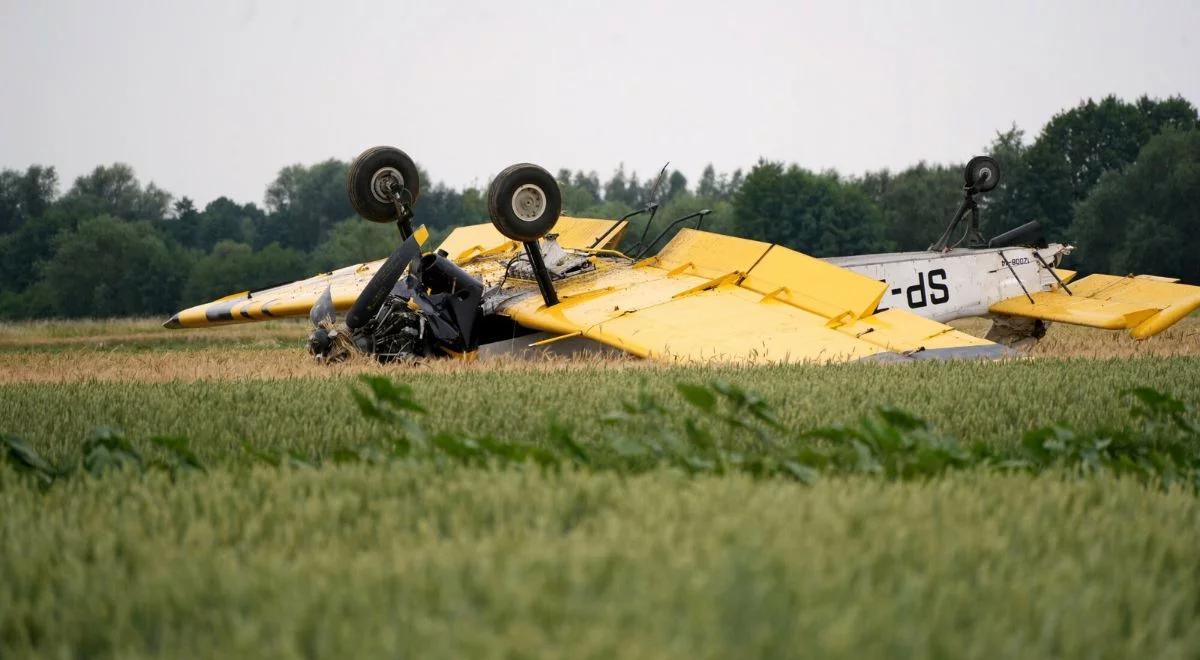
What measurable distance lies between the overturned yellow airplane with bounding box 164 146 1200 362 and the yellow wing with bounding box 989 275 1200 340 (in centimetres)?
3

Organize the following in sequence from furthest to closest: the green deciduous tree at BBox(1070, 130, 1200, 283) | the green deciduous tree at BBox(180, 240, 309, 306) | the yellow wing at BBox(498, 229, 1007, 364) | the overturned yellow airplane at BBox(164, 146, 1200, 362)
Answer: the green deciduous tree at BBox(180, 240, 309, 306)
the green deciduous tree at BBox(1070, 130, 1200, 283)
the overturned yellow airplane at BBox(164, 146, 1200, 362)
the yellow wing at BBox(498, 229, 1007, 364)

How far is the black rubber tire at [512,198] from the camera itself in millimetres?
16172

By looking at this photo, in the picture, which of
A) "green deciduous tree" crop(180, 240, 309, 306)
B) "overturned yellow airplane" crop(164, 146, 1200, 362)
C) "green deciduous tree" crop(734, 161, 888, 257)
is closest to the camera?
"overturned yellow airplane" crop(164, 146, 1200, 362)

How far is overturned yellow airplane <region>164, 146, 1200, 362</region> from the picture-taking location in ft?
50.2

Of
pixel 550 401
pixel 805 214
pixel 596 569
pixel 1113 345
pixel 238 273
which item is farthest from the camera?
pixel 805 214

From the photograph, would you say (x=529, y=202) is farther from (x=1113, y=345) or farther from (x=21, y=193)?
(x=21, y=193)

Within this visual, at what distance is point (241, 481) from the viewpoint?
17.3ft

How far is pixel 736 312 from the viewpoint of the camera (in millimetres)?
16078

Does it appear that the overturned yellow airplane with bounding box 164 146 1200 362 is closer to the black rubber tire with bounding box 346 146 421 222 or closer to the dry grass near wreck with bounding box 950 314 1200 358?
the black rubber tire with bounding box 346 146 421 222

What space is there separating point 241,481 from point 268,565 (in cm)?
164

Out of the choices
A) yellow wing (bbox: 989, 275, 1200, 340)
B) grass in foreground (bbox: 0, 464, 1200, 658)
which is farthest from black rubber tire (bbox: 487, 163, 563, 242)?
grass in foreground (bbox: 0, 464, 1200, 658)

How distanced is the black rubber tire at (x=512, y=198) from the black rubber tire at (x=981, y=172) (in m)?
8.32

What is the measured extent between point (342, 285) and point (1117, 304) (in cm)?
1243

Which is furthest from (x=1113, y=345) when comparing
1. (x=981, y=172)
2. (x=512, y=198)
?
(x=512, y=198)
